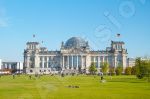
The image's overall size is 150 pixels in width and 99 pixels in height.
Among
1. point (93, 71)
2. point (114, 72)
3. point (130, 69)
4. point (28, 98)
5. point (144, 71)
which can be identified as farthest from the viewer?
point (93, 71)

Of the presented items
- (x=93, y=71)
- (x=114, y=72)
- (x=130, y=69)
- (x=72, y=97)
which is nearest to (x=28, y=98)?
(x=72, y=97)

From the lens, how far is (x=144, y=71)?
81625 millimetres

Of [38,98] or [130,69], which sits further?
[130,69]

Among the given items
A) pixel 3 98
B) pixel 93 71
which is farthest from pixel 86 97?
pixel 93 71

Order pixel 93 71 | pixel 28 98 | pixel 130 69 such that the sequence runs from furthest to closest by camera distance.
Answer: pixel 93 71 < pixel 130 69 < pixel 28 98

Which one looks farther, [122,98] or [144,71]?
[144,71]

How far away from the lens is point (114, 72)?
173m

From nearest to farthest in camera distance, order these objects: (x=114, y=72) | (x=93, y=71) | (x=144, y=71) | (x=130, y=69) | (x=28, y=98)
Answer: (x=28, y=98) → (x=144, y=71) → (x=130, y=69) → (x=114, y=72) → (x=93, y=71)

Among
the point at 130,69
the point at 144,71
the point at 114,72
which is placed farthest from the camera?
the point at 114,72

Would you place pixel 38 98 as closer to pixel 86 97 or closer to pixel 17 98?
pixel 17 98

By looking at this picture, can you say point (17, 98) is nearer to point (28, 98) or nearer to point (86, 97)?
point (28, 98)

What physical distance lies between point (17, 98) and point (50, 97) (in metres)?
3.01

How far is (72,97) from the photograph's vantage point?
34.0 m

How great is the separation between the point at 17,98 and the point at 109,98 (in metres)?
8.42
